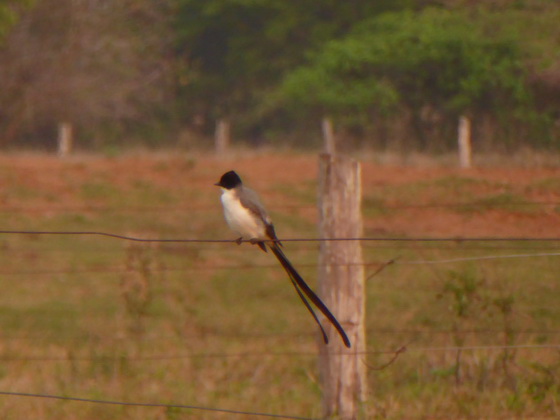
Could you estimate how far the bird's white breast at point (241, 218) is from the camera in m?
4.03

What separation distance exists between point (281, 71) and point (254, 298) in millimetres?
23688

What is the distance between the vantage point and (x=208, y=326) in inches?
402

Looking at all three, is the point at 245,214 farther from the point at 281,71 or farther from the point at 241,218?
→ the point at 281,71

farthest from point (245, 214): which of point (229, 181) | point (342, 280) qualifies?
point (342, 280)

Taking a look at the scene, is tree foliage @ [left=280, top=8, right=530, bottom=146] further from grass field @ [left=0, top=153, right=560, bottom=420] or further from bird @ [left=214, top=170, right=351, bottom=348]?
bird @ [left=214, top=170, right=351, bottom=348]

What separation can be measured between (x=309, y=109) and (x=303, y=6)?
4.11 meters

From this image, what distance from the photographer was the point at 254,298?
1158 cm

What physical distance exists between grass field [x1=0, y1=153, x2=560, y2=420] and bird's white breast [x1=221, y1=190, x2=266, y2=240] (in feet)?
3.14

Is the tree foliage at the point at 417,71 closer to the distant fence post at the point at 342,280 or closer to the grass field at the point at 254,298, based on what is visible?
the grass field at the point at 254,298

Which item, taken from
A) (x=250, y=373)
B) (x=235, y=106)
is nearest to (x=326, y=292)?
(x=250, y=373)

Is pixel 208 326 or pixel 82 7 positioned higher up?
pixel 82 7

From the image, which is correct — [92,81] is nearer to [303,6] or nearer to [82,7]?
[82,7]

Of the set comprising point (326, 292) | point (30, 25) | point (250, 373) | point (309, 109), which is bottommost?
point (250, 373)

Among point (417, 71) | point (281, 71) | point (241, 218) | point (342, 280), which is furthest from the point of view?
point (281, 71)
